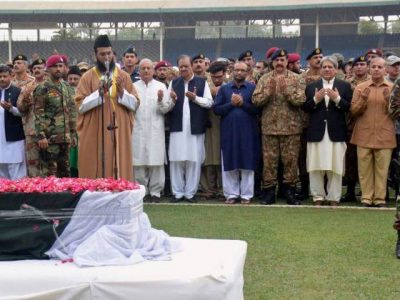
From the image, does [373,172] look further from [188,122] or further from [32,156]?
[32,156]

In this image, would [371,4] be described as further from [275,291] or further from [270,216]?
[275,291]

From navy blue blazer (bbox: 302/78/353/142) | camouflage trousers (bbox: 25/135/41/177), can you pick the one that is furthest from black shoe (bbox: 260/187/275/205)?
camouflage trousers (bbox: 25/135/41/177)

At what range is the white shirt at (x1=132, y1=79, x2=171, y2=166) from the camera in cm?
864

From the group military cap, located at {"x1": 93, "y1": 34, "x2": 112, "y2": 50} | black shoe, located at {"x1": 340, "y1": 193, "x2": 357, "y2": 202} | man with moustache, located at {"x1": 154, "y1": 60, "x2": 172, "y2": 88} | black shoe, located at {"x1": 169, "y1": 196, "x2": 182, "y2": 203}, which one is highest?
military cap, located at {"x1": 93, "y1": 34, "x2": 112, "y2": 50}

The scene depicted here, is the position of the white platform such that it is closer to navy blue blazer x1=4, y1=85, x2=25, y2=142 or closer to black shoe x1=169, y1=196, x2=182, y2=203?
black shoe x1=169, y1=196, x2=182, y2=203

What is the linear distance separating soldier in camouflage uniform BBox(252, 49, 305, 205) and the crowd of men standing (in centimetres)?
1

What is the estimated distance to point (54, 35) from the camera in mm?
39500

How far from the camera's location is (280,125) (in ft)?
26.6

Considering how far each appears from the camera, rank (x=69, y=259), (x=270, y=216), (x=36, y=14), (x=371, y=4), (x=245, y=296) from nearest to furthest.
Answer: (x=69, y=259), (x=245, y=296), (x=270, y=216), (x=371, y=4), (x=36, y=14)

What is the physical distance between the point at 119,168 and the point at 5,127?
8.81 feet

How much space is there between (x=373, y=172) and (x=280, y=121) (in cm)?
132

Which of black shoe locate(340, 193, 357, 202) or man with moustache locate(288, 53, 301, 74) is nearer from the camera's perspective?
black shoe locate(340, 193, 357, 202)

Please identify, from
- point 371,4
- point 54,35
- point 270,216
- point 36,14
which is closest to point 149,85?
point 270,216

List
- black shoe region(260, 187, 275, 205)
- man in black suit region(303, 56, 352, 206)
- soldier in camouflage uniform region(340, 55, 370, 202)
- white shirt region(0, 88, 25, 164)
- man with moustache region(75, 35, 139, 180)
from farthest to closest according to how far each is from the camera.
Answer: white shirt region(0, 88, 25, 164)
soldier in camouflage uniform region(340, 55, 370, 202)
black shoe region(260, 187, 275, 205)
man in black suit region(303, 56, 352, 206)
man with moustache region(75, 35, 139, 180)
